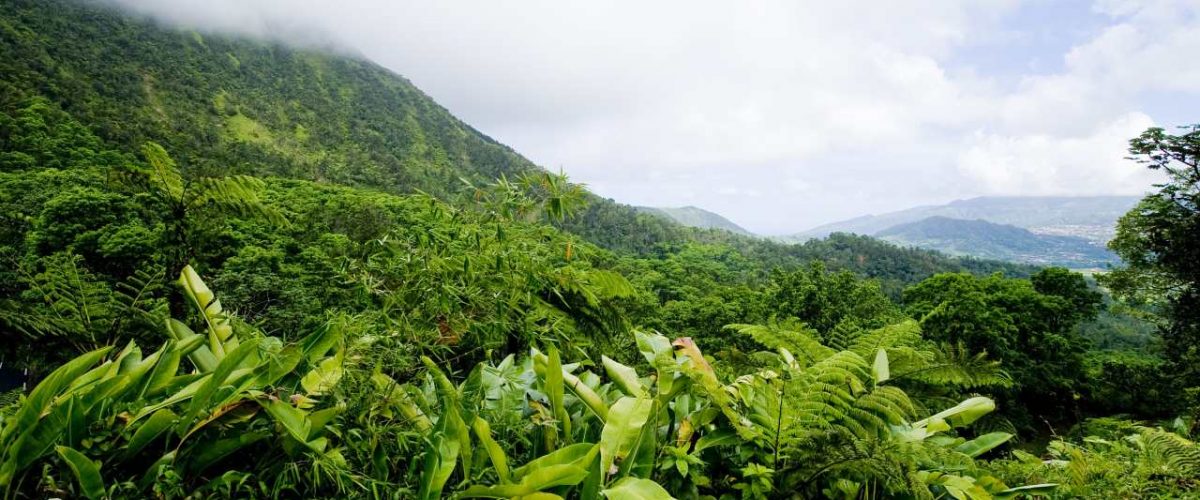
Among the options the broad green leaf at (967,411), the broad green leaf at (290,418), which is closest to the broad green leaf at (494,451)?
the broad green leaf at (290,418)

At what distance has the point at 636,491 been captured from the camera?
1139 millimetres

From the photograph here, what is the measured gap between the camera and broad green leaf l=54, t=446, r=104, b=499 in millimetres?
906

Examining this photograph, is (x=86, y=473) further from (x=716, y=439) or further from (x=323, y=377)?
(x=716, y=439)

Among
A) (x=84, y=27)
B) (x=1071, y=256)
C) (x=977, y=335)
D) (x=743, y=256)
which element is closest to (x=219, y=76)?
(x=84, y=27)

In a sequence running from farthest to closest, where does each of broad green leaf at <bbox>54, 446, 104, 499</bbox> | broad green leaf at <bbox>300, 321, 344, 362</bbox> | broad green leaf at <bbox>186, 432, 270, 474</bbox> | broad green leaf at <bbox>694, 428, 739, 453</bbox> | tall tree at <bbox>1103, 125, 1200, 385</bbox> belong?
tall tree at <bbox>1103, 125, 1200, 385</bbox> → broad green leaf at <bbox>694, 428, 739, 453</bbox> → broad green leaf at <bbox>300, 321, 344, 362</bbox> → broad green leaf at <bbox>186, 432, 270, 474</bbox> → broad green leaf at <bbox>54, 446, 104, 499</bbox>

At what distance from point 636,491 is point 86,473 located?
3.30 feet

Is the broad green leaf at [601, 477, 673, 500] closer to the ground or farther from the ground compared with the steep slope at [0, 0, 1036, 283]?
closer to the ground

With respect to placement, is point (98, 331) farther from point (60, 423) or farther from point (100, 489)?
point (100, 489)

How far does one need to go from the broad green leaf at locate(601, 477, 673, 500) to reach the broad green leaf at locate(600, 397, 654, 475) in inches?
2.6

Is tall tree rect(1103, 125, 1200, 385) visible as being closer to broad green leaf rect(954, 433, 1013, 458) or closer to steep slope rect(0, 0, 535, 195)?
broad green leaf rect(954, 433, 1013, 458)

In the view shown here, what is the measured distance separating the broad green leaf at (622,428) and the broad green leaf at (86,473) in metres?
0.92

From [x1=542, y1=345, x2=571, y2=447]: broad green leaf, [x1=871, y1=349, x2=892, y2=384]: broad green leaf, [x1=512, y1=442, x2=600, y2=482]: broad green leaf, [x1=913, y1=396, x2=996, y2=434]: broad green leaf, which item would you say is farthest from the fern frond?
[x1=512, y1=442, x2=600, y2=482]: broad green leaf

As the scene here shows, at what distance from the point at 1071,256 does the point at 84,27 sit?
903 feet

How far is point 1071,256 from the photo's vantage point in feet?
652
